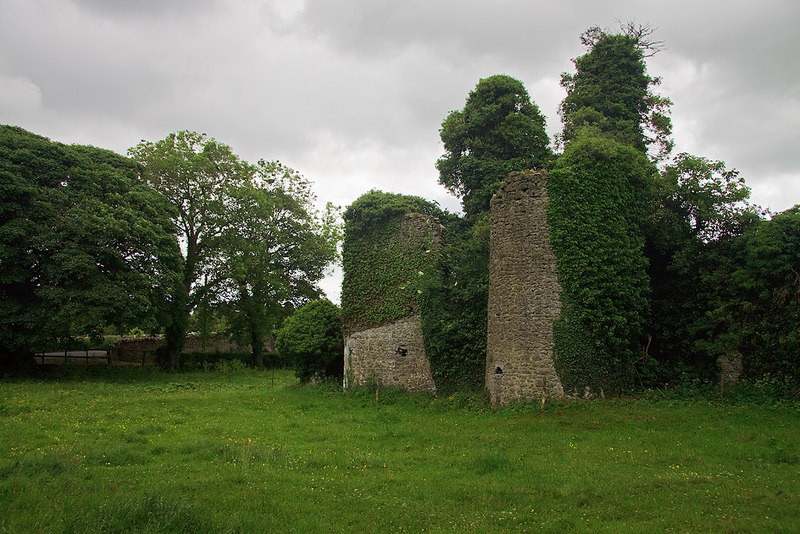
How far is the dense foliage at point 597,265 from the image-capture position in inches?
535

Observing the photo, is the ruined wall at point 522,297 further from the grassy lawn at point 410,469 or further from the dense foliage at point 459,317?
the dense foliage at point 459,317

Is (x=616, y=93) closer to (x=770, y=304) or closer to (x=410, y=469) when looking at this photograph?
(x=770, y=304)

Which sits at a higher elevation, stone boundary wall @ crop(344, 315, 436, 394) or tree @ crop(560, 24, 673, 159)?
tree @ crop(560, 24, 673, 159)

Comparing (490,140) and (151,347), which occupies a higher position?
(490,140)

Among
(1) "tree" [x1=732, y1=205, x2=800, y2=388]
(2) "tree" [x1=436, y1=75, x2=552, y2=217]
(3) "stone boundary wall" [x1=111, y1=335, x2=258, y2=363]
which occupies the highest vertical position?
(2) "tree" [x1=436, y1=75, x2=552, y2=217]

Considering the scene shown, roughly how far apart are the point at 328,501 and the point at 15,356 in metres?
24.1

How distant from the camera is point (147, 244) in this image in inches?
1024

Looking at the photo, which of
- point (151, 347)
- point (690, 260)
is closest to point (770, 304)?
point (690, 260)

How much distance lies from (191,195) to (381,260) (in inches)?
661

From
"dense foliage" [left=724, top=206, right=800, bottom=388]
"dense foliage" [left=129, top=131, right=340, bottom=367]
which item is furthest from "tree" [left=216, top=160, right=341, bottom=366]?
"dense foliage" [left=724, top=206, right=800, bottom=388]

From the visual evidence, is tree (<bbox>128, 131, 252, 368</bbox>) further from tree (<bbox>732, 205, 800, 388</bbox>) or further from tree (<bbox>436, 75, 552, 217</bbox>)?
tree (<bbox>732, 205, 800, 388</bbox>)

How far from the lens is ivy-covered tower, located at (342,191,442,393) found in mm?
18953

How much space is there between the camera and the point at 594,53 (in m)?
22.1

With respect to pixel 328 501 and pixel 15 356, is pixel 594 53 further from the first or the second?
pixel 15 356
